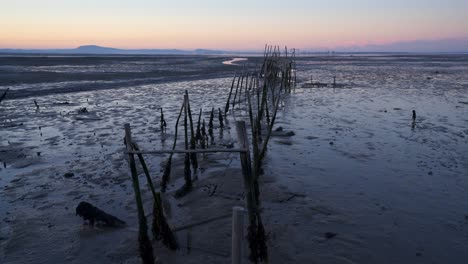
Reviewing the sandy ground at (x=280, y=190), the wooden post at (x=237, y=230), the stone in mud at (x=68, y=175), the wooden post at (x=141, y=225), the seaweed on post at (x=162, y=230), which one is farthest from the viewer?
the stone in mud at (x=68, y=175)

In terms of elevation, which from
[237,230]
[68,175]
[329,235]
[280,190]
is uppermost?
[237,230]

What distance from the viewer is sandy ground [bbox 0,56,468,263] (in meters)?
4.60

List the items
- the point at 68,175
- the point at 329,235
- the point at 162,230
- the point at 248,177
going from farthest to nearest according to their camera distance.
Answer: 1. the point at 68,175
2. the point at 329,235
3. the point at 162,230
4. the point at 248,177

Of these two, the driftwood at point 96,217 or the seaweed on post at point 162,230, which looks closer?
the seaweed on post at point 162,230

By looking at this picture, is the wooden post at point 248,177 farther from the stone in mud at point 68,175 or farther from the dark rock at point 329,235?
the stone in mud at point 68,175

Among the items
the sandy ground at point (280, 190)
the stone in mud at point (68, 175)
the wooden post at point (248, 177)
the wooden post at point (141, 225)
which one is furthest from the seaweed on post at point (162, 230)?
the stone in mud at point (68, 175)

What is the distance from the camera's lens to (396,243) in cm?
470

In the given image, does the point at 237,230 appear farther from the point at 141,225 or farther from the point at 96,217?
the point at 96,217

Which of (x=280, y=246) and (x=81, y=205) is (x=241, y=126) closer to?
(x=280, y=246)

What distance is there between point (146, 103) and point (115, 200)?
10437 mm

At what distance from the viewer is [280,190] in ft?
21.0

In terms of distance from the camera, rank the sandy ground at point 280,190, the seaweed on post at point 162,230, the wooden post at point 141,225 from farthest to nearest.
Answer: the sandy ground at point 280,190, the seaweed on post at point 162,230, the wooden post at point 141,225

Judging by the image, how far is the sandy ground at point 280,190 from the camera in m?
4.60

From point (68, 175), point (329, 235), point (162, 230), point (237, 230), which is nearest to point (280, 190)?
point (329, 235)
